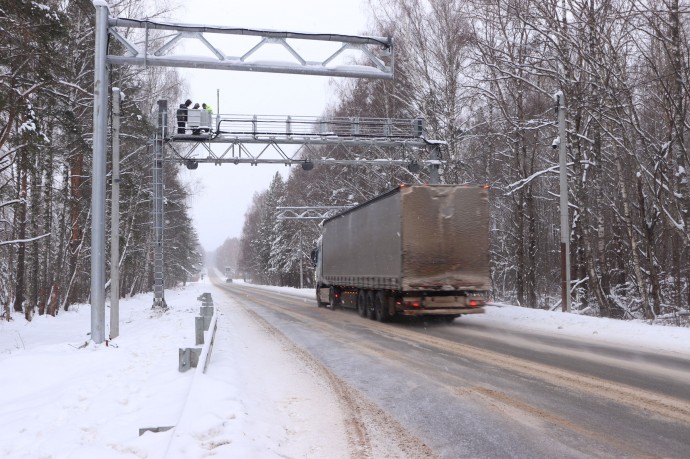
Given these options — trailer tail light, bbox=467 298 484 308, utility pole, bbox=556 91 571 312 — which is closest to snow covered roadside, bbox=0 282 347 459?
trailer tail light, bbox=467 298 484 308

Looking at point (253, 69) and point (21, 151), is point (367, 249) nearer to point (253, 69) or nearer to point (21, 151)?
point (253, 69)

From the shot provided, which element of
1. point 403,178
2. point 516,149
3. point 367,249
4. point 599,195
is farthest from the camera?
point 403,178

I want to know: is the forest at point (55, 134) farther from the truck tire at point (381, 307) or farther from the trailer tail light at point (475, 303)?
the trailer tail light at point (475, 303)

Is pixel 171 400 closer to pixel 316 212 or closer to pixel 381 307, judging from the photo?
pixel 381 307

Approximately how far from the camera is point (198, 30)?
12.3m

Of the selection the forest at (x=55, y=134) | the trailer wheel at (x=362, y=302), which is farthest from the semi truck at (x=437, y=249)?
the forest at (x=55, y=134)

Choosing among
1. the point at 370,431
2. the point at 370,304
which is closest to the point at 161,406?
the point at 370,431

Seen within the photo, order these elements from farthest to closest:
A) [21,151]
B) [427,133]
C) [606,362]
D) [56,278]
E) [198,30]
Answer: [427,133], [56,278], [21,151], [198,30], [606,362]

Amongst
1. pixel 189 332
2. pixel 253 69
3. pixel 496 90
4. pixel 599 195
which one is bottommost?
pixel 189 332

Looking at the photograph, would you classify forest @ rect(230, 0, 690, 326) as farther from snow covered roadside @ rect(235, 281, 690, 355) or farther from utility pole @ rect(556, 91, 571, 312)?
snow covered roadside @ rect(235, 281, 690, 355)

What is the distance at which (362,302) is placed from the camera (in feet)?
60.9

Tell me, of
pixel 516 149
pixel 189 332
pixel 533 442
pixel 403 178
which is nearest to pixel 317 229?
pixel 403 178

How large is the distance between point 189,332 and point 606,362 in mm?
9207

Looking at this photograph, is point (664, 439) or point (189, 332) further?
point (189, 332)
